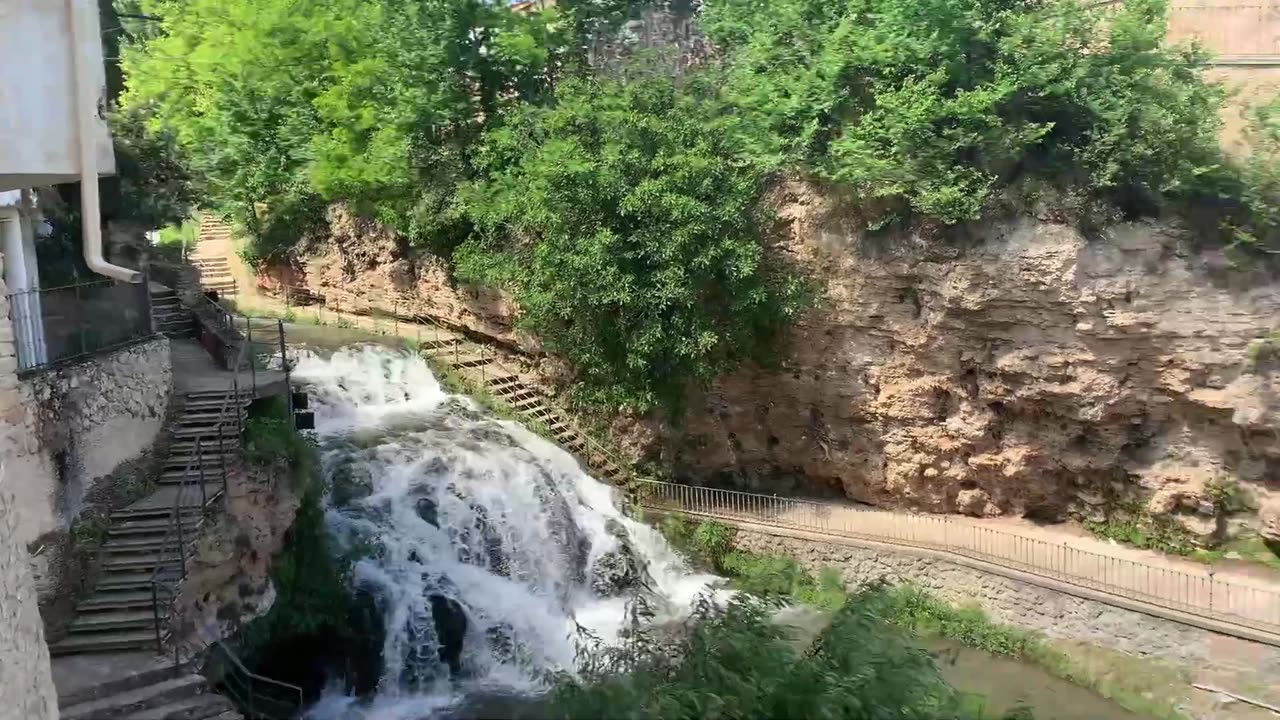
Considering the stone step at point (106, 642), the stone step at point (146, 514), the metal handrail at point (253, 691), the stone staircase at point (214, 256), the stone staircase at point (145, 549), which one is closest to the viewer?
the stone step at point (106, 642)

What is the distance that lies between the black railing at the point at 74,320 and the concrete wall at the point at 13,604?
5.81 metres

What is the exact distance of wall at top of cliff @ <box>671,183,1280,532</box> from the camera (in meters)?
17.3

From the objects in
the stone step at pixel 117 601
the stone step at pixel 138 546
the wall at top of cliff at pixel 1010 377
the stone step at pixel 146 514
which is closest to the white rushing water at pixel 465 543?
the stone step at pixel 117 601

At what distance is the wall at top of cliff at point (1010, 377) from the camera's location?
17.3 meters

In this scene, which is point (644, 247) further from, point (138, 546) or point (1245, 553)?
point (1245, 553)

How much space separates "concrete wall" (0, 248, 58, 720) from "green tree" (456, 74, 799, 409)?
1226cm

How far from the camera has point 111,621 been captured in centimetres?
1198

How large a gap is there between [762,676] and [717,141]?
13696 mm

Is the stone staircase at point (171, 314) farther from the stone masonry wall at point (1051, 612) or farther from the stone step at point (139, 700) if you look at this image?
the stone masonry wall at point (1051, 612)

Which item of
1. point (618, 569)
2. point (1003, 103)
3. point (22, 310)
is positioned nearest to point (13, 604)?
point (22, 310)

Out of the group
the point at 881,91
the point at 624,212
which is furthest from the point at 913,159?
the point at 624,212

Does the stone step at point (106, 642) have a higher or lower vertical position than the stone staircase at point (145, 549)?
lower

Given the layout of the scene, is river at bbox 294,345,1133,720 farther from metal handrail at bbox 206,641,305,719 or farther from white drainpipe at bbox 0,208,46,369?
white drainpipe at bbox 0,208,46,369

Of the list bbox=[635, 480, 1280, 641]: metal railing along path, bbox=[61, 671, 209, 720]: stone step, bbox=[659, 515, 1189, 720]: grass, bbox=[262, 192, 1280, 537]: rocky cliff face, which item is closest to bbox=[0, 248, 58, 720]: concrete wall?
bbox=[61, 671, 209, 720]: stone step
